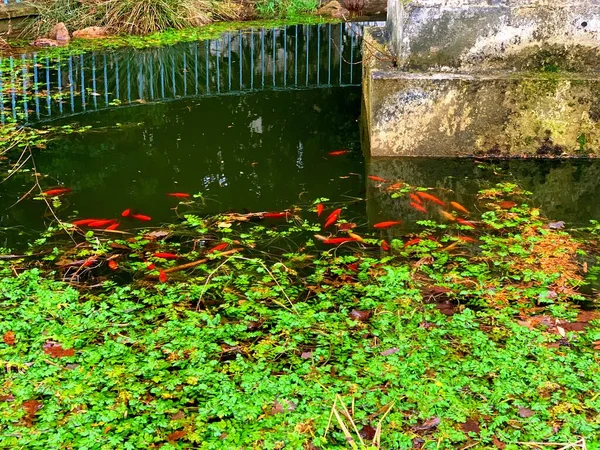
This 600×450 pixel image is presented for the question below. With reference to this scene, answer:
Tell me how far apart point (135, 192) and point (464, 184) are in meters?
1.91

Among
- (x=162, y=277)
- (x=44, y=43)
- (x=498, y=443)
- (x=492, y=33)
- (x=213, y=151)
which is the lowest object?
(x=498, y=443)

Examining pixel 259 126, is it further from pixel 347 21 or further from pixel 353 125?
pixel 347 21

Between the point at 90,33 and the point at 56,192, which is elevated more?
the point at 90,33

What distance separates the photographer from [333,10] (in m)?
11.1

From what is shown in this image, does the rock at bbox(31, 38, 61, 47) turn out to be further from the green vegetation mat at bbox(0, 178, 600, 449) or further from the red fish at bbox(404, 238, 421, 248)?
the red fish at bbox(404, 238, 421, 248)

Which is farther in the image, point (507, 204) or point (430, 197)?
point (430, 197)

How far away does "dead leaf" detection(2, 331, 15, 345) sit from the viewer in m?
2.68

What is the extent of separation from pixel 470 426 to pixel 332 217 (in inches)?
69.1

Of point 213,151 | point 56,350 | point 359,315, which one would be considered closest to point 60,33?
point 213,151

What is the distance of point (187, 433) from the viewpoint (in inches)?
87.8

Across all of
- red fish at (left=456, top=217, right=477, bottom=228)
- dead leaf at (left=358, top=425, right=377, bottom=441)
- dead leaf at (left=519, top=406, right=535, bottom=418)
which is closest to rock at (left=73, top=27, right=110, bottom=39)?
red fish at (left=456, top=217, right=477, bottom=228)

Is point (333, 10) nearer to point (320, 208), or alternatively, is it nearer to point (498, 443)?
point (320, 208)

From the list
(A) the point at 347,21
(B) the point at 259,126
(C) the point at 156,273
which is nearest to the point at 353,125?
(B) the point at 259,126

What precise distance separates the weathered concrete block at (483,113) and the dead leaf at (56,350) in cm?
265
